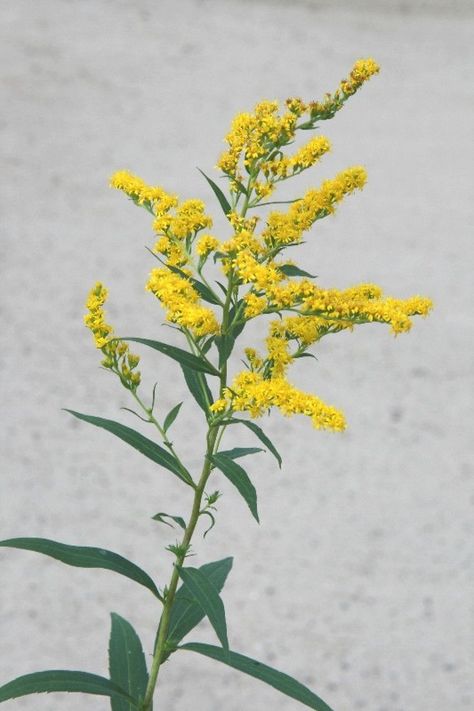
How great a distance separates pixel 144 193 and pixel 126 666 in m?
0.79

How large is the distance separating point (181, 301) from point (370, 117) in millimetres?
5142

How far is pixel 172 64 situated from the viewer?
22.0 feet

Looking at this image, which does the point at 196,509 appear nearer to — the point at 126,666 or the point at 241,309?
the point at 241,309

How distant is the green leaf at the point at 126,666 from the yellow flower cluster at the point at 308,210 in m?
0.75

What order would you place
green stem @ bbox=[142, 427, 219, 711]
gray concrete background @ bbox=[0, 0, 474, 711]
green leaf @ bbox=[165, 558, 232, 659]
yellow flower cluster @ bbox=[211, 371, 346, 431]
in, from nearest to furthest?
yellow flower cluster @ bbox=[211, 371, 346, 431] < green stem @ bbox=[142, 427, 219, 711] < green leaf @ bbox=[165, 558, 232, 659] < gray concrete background @ bbox=[0, 0, 474, 711]

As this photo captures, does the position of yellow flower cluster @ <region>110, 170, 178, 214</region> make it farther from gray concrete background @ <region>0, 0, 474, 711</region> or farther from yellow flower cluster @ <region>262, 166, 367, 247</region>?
gray concrete background @ <region>0, 0, 474, 711</region>

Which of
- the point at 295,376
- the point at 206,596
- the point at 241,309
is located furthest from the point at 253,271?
the point at 295,376

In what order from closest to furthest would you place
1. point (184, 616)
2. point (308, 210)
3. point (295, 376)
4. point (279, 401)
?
1. point (279, 401)
2. point (308, 210)
3. point (184, 616)
4. point (295, 376)

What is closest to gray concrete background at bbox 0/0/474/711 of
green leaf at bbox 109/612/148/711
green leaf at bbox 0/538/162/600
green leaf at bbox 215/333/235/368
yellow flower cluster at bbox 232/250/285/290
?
green leaf at bbox 109/612/148/711

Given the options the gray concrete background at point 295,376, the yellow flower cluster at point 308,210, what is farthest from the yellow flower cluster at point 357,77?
the gray concrete background at point 295,376

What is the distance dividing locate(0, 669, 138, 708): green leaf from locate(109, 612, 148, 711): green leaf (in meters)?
0.09

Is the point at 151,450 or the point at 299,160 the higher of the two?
the point at 299,160

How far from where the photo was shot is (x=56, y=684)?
1.62m

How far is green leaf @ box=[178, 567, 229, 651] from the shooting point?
1.48 m
